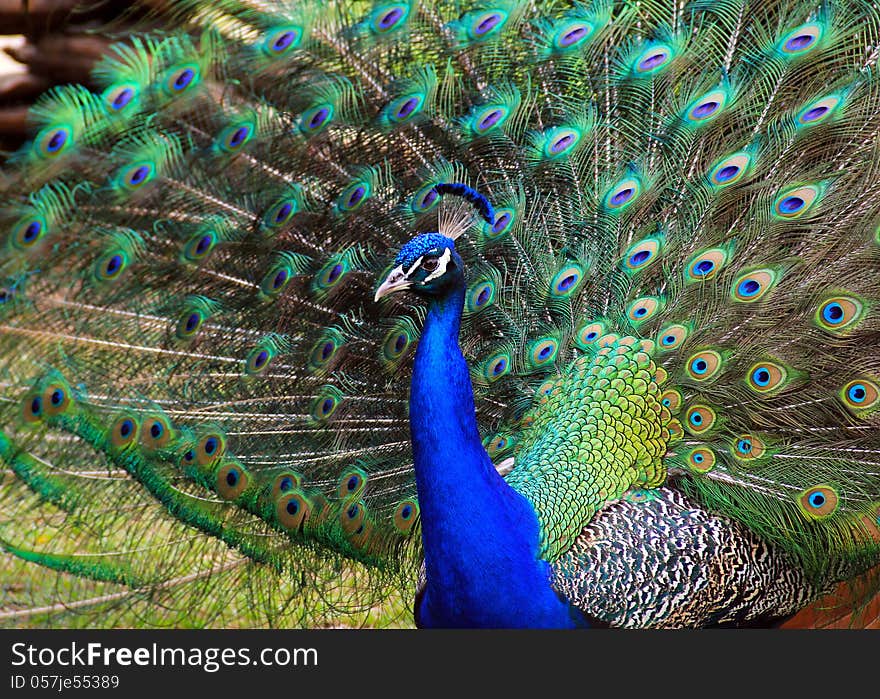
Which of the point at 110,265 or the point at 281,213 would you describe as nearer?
the point at 110,265

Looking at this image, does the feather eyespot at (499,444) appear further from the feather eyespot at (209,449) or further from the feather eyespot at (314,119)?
the feather eyespot at (314,119)

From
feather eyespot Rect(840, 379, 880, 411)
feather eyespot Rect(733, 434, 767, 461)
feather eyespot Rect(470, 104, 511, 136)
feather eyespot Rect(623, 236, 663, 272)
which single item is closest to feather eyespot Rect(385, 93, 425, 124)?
feather eyespot Rect(470, 104, 511, 136)

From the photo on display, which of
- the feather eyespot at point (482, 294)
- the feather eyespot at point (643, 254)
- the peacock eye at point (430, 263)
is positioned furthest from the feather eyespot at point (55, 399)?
the feather eyespot at point (643, 254)

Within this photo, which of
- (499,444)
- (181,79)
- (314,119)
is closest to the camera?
(181,79)

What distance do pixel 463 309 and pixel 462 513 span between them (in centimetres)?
51

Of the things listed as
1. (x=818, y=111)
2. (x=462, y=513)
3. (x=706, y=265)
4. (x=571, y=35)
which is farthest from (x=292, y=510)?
(x=818, y=111)

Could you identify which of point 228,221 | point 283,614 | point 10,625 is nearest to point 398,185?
point 228,221

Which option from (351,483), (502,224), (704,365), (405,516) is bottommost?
(405,516)

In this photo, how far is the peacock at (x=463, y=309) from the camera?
2.13 meters

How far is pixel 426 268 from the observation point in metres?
1.93

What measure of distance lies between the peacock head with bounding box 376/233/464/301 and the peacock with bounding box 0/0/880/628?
0.12 m

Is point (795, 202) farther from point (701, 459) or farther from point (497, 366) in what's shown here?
point (497, 366)

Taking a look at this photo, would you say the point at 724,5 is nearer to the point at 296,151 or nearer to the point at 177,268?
the point at 296,151

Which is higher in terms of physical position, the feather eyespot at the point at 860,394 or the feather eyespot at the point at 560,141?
the feather eyespot at the point at 560,141
